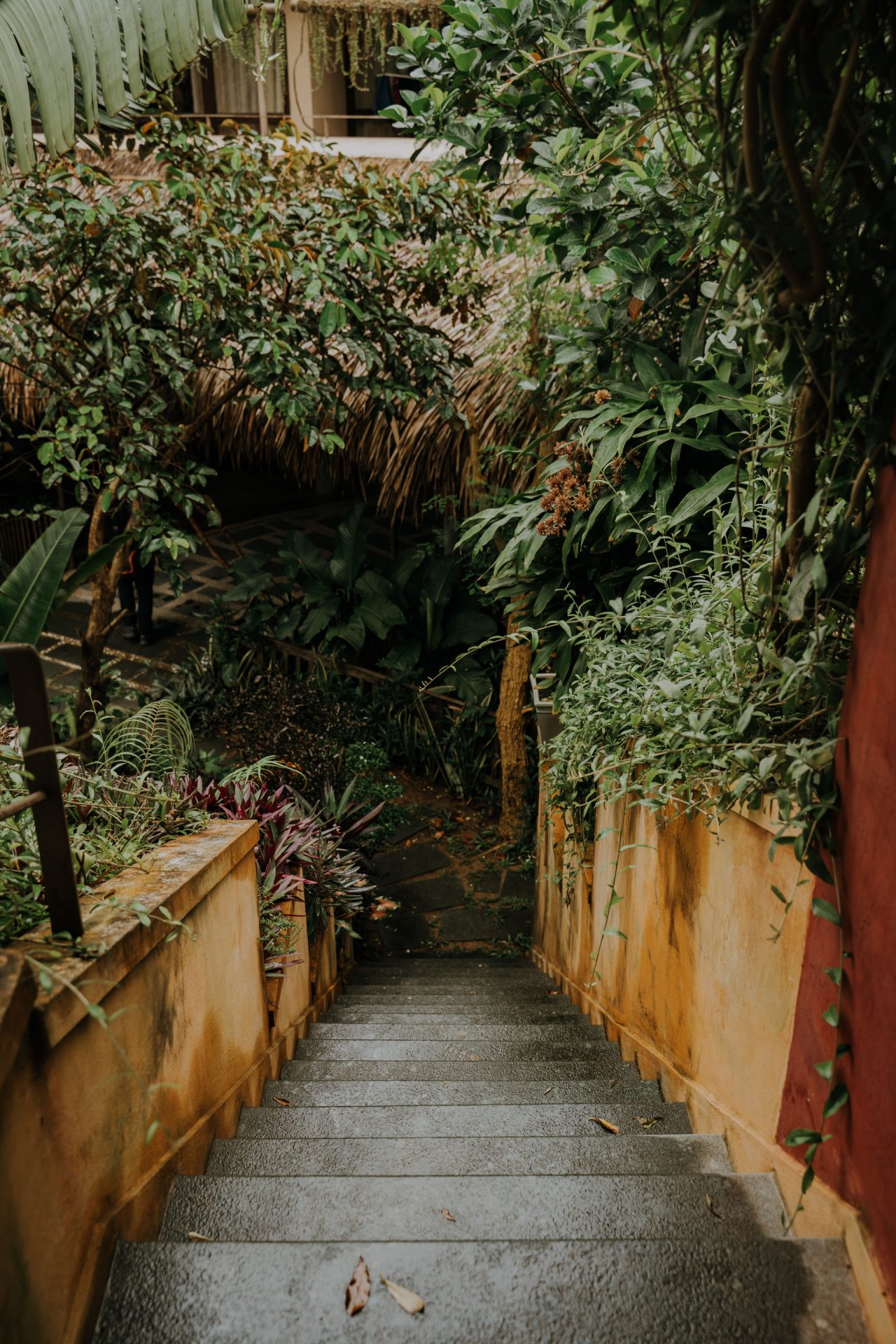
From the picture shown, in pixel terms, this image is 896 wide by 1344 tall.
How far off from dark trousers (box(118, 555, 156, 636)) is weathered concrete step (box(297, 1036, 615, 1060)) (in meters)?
4.99

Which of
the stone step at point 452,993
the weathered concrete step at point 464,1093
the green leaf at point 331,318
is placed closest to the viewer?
the weathered concrete step at point 464,1093

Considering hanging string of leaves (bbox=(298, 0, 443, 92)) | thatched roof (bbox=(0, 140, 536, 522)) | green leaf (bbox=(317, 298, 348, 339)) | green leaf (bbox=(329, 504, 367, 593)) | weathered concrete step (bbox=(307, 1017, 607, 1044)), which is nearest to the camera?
weathered concrete step (bbox=(307, 1017, 607, 1044))

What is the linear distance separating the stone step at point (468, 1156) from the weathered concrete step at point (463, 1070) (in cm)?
58

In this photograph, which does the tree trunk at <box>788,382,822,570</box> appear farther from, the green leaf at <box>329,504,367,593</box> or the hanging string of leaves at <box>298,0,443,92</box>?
the green leaf at <box>329,504,367,593</box>

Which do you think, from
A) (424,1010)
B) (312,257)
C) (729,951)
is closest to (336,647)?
(312,257)

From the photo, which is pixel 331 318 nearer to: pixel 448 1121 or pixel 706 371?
pixel 706 371

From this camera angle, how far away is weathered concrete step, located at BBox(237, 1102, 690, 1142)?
2549 millimetres

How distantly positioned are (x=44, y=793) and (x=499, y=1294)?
44.9 inches

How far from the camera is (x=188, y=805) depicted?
279cm

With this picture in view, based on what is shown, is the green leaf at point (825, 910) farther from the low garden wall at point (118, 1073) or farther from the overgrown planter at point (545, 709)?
the overgrown planter at point (545, 709)

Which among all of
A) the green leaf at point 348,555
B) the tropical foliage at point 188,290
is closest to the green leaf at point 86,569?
the tropical foliage at point 188,290

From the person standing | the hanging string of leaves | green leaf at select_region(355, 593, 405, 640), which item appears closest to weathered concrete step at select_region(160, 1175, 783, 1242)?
green leaf at select_region(355, 593, 405, 640)

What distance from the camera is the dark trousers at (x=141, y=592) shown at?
798 centimetres

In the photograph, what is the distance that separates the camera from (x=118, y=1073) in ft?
5.95
